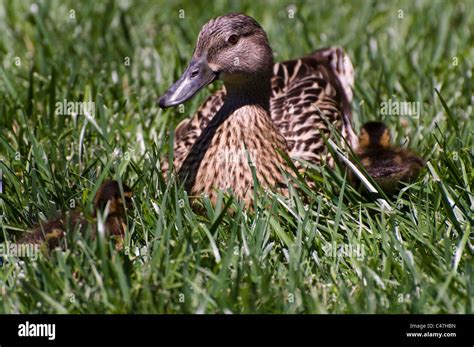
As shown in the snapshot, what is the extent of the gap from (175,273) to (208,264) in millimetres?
198

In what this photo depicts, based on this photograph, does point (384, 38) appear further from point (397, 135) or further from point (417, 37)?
point (397, 135)

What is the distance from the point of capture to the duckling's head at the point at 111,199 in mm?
4066

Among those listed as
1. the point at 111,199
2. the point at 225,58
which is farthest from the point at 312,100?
the point at 111,199

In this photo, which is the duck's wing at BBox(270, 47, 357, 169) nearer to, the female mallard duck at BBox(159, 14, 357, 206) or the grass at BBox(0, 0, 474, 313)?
the female mallard duck at BBox(159, 14, 357, 206)

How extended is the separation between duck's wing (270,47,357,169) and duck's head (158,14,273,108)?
1.32 feet

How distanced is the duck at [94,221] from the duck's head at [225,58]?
1.63ft

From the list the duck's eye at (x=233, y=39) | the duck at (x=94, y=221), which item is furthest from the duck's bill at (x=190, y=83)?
the duck at (x=94, y=221)

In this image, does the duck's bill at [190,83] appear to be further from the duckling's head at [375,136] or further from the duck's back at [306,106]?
the duckling's head at [375,136]

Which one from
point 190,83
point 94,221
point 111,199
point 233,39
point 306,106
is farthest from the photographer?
point 306,106

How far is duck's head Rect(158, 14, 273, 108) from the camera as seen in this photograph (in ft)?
14.8

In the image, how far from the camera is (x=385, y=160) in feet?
15.5

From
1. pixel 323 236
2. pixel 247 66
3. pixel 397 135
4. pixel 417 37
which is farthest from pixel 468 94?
pixel 323 236

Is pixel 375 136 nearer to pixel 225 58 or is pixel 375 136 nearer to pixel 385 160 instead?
pixel 385 160

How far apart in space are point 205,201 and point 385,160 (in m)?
1.00
